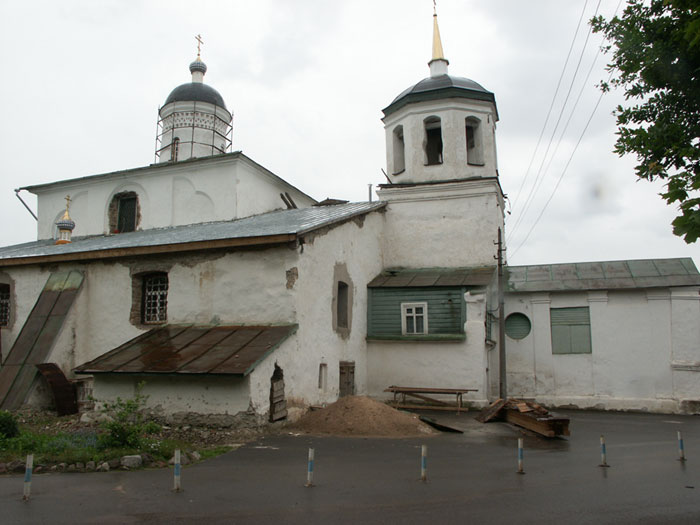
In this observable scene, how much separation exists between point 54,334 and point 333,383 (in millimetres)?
7394

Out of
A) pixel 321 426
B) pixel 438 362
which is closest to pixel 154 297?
pixel 321 426

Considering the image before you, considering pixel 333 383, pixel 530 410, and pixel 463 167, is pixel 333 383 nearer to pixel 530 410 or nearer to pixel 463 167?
pixel 530 410

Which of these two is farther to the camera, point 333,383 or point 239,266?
point 333,383

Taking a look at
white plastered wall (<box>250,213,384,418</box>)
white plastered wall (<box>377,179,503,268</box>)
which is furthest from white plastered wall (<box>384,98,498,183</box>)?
white plastered wall (<box>250,213,384,418</box>)

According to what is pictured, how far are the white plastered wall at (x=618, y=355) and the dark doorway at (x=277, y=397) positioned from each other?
10426 millimetres

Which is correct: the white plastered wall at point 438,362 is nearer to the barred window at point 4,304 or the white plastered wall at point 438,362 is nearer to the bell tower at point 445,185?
the bell tower at point 445,185

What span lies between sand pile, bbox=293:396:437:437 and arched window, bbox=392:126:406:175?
1158 cm

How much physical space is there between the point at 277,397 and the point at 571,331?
38.5 ft

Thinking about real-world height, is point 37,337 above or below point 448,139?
below

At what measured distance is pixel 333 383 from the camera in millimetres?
15195

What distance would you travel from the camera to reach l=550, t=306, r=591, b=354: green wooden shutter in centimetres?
1920

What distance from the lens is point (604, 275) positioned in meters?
19.9

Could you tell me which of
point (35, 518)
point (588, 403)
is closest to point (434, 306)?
point (588, 403)

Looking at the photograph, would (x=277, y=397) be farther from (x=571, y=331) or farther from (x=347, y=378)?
(x=571, y=331)
